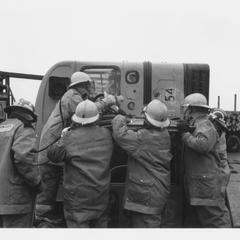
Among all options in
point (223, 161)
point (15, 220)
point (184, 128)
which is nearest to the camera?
point (15, 220)

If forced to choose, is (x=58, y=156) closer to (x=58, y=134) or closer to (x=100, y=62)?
(x=58, y=134)

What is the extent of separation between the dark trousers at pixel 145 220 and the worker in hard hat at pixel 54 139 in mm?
998

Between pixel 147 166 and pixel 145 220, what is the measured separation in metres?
0.49

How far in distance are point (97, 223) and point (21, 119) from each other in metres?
1.19

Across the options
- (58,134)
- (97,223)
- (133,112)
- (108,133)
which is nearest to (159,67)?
(133,112)

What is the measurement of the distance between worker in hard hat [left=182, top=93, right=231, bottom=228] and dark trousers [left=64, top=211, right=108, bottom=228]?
84 centimetres

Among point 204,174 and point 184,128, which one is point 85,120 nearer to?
point 184,128

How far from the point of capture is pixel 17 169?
4223 mm

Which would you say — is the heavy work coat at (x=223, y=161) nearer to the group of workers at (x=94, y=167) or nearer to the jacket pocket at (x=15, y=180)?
the group of workers at (x=94, y=167)

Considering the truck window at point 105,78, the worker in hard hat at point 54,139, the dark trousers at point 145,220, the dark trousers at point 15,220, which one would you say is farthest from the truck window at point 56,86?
the dark trousers at point 145,220

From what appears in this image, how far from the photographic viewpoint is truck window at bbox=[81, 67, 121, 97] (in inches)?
268


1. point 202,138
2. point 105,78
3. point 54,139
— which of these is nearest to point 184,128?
point 202,138

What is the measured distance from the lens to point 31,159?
13.6 feet

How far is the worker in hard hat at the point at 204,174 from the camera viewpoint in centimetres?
438
